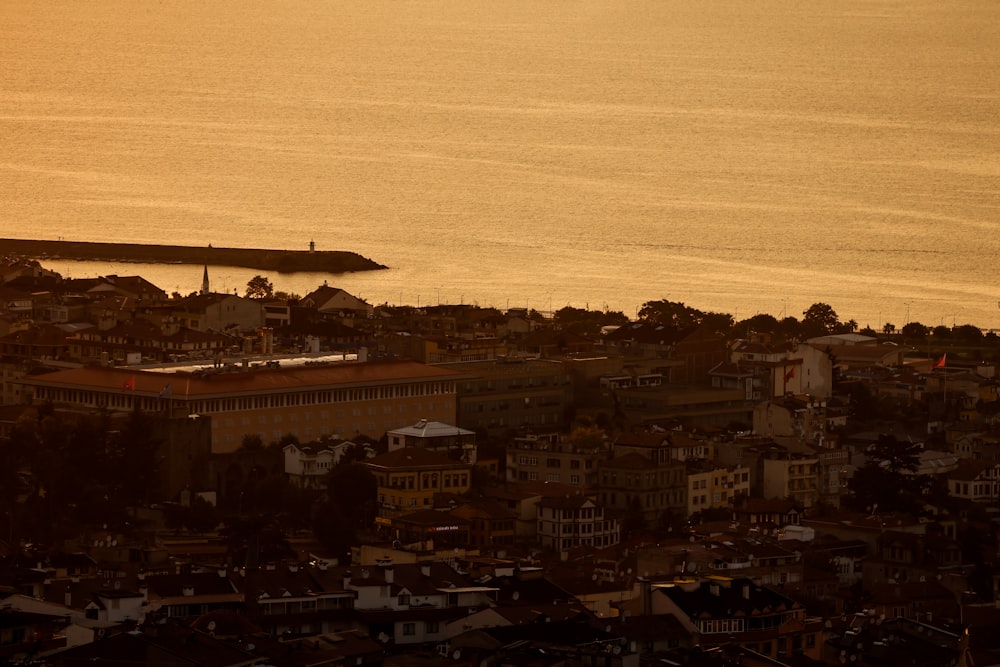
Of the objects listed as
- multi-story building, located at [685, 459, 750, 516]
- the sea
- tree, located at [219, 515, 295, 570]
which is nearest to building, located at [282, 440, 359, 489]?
tree, located at [219, 515, 295, 570]

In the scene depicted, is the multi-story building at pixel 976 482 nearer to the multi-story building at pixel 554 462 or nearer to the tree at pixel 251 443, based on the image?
the multi-story building at pixel 554 462

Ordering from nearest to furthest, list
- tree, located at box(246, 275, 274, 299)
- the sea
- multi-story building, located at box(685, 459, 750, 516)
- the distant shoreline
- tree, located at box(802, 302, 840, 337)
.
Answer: multi-story building, located at box(685, 459, 750, 516) → tree, located at box(802, 302, 840, 337) → tree, located at box(246, 275, 274, 299) → the sea → the distant shoreline

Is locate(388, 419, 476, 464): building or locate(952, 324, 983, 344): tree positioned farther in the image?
locate(952, 324, 983, 344): tree

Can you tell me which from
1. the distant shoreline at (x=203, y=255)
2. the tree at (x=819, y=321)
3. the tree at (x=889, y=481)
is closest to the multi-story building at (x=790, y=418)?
the tree at (x=889, y=481)

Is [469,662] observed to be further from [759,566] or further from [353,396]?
[353,396]

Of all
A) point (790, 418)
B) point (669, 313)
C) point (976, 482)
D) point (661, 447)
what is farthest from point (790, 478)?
point (669, 313)

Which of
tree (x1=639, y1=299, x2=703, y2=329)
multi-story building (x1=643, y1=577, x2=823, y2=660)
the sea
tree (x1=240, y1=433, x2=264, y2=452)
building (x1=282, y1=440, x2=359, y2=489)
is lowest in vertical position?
multi-story building (x1=643, y1=577, x2=823, y2=660)

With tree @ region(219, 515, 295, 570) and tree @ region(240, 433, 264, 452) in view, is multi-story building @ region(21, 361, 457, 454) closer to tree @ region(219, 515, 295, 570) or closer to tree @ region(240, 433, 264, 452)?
tree @ region(240, 433, 264, 452)
